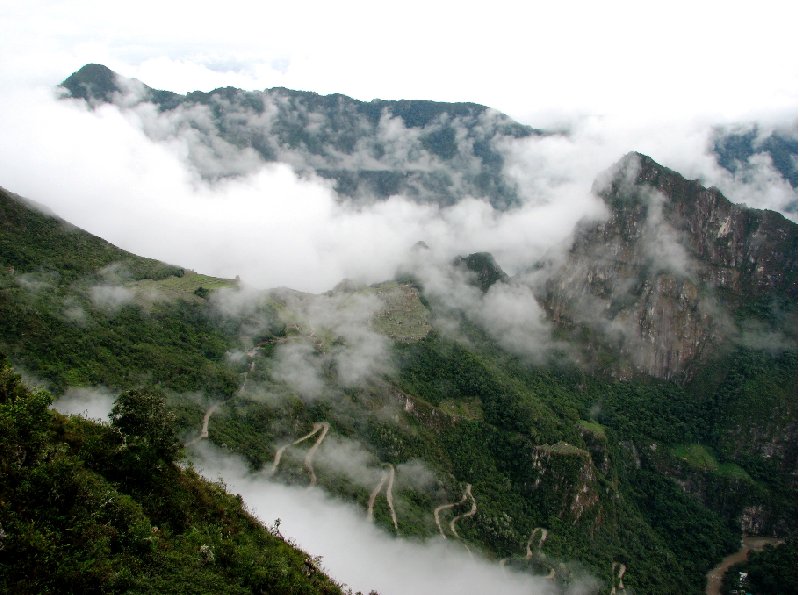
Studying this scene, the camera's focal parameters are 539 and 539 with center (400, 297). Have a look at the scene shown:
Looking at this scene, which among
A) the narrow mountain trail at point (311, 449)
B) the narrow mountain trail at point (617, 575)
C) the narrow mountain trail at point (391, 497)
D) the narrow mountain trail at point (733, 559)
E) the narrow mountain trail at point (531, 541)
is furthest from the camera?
the narrow mountain trail at point (733, 559)

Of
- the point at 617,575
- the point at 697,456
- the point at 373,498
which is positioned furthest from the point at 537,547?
the point at 697,456

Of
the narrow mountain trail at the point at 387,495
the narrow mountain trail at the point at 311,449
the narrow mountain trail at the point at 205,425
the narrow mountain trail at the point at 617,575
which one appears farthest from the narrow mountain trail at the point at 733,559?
the narrow mountain trail at the point at 205,425

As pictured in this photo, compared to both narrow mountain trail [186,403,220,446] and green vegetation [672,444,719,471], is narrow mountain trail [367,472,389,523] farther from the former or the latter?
green vegetation [672,444,719,471]

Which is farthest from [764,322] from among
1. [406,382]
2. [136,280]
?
[136,280]

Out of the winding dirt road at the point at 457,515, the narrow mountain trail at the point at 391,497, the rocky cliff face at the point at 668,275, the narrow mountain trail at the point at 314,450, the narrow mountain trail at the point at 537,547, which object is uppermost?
the rocky cliff face at the point at 668,275

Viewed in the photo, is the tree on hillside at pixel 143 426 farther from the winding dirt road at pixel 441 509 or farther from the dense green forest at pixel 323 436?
the winding dirt road at pixel 441 509
